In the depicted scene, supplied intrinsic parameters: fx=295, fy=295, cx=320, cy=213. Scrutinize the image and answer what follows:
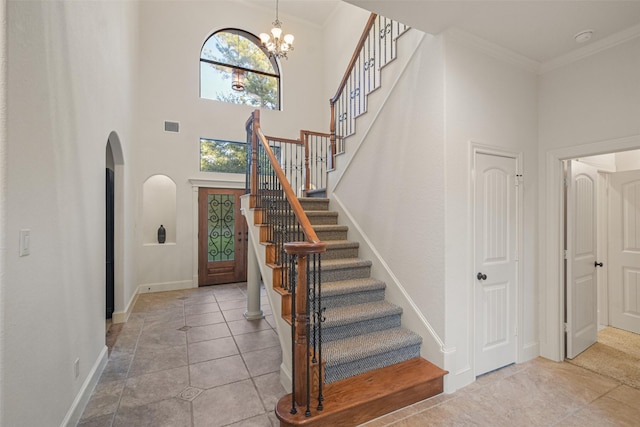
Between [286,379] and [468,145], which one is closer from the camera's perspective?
[286,379]

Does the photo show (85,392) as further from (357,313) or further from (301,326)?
(357,313)

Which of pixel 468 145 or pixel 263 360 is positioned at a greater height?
pixel 468 145

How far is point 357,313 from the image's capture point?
265 centimetres

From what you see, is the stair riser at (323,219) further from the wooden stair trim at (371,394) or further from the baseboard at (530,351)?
the baseboard at (530,351)

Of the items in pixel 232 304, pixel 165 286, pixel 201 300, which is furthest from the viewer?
pixel 165 286

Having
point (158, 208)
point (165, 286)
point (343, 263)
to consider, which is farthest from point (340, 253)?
point (158, 208)

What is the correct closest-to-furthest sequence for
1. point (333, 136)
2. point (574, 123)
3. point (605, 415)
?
point (605, 415) → point (574, 123) → point (333, 136)

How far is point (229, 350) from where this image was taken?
314cm

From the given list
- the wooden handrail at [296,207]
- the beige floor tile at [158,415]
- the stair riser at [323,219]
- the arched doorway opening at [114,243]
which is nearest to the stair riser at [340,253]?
the stair riser at [323,219]

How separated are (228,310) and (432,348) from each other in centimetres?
309

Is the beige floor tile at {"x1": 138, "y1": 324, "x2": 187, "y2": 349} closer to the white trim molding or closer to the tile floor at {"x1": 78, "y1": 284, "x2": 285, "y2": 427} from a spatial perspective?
the tile floor at {"x1": 78, "y1": 284, "x2": 285, "y2": 427}

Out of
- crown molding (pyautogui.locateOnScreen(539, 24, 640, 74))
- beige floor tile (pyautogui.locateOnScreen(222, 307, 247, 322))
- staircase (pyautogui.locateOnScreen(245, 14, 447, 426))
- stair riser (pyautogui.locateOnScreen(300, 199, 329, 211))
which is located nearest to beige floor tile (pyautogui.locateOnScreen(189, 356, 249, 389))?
staircase (pyautogui.locateOnScreen(245, 14, 447, 426))

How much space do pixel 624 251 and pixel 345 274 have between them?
356 cm

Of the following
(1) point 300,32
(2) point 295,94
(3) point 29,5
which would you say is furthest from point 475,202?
(1) point 300,32
